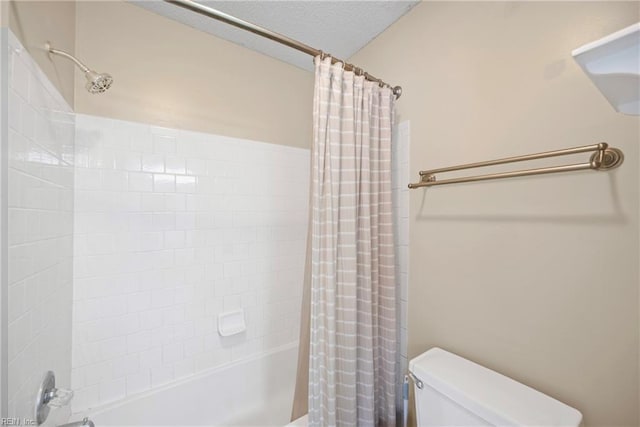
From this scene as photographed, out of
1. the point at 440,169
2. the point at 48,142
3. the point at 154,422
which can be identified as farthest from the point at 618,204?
the point at 154,422

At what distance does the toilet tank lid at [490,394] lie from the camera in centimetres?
72

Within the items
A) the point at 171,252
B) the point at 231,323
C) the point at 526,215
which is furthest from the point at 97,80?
the point at 526,215

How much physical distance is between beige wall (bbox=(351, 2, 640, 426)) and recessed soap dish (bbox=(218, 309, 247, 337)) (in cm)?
101

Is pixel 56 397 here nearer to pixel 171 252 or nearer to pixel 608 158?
pixel 171 252

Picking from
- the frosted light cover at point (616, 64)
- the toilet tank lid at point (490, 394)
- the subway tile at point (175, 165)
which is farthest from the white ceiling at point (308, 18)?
the toilet tank lid at point (490, 394)

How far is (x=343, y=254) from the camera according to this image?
1058 millimetres

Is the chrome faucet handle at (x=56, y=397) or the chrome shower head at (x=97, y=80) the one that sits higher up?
the chrome shower head at (x=97, y=80)

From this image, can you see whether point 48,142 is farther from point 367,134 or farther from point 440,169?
point 440,169

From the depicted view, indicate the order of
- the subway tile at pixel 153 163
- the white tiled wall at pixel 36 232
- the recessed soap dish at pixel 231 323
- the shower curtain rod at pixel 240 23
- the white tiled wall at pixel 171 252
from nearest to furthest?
1. the white tiled wall at pixel 36 232
2. the shower curtain rod at pixel 240 23
3. the white tiled wall at pixel 171 252
4. the subway tile at pixel 153 163
5. the recessed soap dish at pixel 231 323

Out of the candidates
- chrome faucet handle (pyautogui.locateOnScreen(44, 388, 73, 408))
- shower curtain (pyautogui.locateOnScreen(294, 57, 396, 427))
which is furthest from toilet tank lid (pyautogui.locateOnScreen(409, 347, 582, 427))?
chrome faucet handle (pyautogui.locateOnScreen(44, 388, 73, 408))

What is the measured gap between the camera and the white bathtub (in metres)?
1.24

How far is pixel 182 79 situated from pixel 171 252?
3.20 feet

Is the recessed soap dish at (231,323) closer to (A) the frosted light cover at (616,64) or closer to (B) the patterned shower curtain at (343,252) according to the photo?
(B) the patterned shower curtain at (343,252)

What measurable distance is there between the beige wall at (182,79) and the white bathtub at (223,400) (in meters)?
1.44
